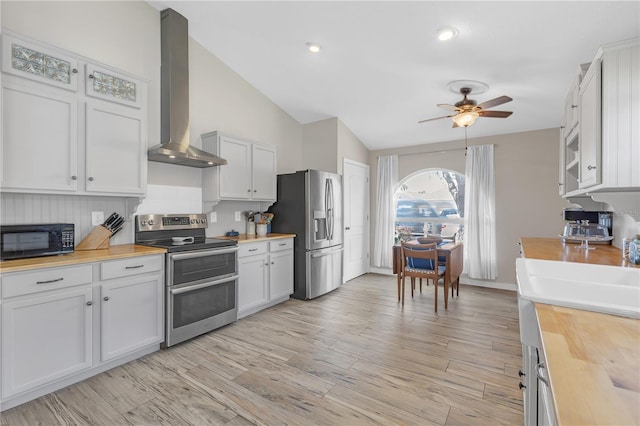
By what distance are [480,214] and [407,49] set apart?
3.10 metres

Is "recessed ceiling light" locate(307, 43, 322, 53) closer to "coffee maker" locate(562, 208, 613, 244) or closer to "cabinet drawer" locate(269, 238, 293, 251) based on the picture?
"cabinet drawer" locate(269, 238, 293, 251)

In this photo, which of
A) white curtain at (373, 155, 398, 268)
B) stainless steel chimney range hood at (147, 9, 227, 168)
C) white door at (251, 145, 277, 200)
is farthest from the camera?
white curtain at (373, 155, 398, 268)

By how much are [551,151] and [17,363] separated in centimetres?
629

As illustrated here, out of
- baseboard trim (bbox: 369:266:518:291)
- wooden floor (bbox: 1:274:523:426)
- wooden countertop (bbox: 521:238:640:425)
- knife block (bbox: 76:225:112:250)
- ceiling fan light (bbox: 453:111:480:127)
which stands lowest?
wooden floor (bbox: 1:274:523:426)

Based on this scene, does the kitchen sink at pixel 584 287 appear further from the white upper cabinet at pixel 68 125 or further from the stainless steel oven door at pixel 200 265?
the white upper cabinet at pixel 68 125

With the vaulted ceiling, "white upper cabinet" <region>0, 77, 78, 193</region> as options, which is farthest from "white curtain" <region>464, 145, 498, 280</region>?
"white upper cabinet" <region>0, 77, 78, 193</region>

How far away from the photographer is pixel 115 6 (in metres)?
2.97

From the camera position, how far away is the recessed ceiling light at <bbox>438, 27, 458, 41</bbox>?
268cm

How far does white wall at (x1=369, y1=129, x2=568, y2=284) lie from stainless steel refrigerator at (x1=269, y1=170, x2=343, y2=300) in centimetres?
264

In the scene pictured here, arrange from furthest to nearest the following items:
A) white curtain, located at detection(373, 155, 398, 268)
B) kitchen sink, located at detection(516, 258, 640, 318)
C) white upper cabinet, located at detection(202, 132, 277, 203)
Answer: white curtain, located at detection(373, 155, 398, 268), white upper cabinet, located at detection(202, 132, 277, 203), kitchen sink, located at detection(516, 258, 640, 318)

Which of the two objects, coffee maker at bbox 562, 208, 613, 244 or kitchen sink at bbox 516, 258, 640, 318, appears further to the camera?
coffee maker at bbox 562, 208, 613, 244

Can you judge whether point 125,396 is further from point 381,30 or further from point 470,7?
point 470,7

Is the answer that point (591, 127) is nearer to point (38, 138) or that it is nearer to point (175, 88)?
point (175, 88)

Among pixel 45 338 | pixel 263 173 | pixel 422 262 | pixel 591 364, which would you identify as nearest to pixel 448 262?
pixel 422 262
